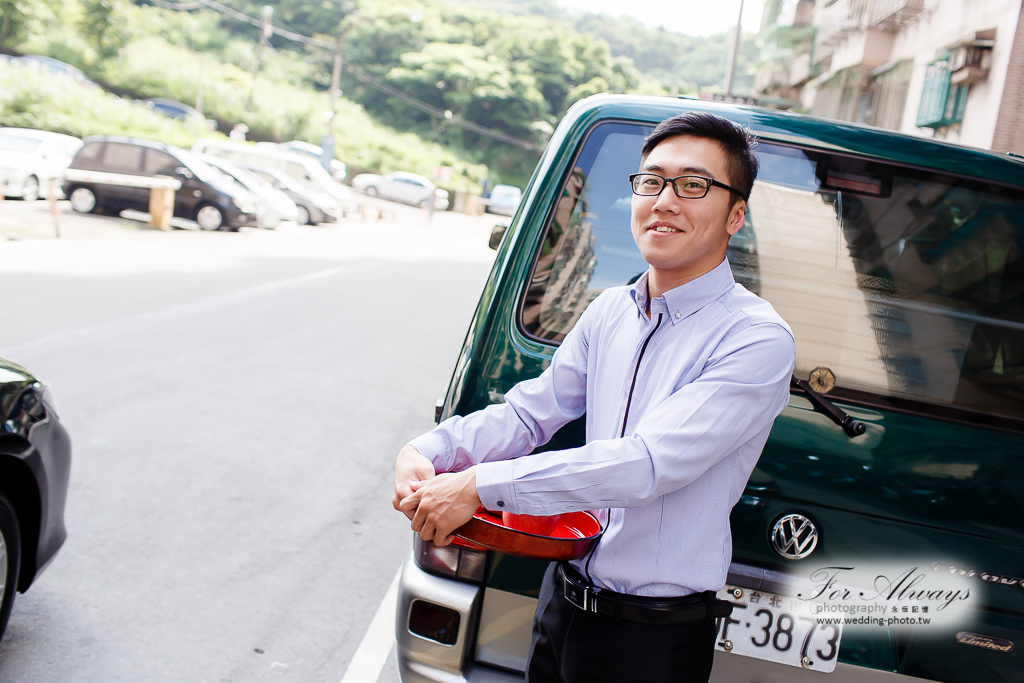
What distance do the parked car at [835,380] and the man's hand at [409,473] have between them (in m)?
0.55

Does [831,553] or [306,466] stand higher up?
[831,553]

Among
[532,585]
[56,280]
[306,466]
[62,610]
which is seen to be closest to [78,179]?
[56,280]

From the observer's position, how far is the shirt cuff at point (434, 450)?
1879mm

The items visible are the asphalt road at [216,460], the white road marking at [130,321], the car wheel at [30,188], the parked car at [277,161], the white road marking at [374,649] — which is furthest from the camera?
the parked car at [277,161]

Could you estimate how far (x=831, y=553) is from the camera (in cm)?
225

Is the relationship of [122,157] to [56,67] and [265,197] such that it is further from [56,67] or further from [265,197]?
[56,67]

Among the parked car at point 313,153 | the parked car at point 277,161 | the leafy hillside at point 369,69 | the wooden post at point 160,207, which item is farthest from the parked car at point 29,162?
the leafy hillside at point 369,69

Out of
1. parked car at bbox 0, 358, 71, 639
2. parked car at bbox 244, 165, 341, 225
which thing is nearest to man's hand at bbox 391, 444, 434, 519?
parked car at bbox 0, 358, 71, 639

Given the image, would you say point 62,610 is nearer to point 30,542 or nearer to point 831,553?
point 30,542

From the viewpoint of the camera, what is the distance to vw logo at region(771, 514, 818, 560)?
88.9 inches

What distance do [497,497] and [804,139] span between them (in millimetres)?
1478

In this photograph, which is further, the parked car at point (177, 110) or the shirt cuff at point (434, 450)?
the parked car at point (177, 110)

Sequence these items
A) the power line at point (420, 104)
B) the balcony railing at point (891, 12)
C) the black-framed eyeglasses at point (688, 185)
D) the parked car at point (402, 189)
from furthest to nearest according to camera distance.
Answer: the power line at point (420, 104), the parked car at point (402, 189), the balcony railing at point (891, 12), the black-framed eyeglasses at point (688, 185)

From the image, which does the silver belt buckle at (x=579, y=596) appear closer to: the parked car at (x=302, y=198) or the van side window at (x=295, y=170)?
the parked car at (x=302, y=198)
